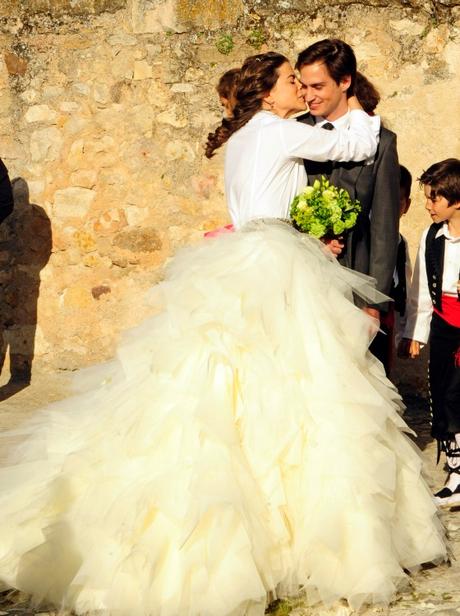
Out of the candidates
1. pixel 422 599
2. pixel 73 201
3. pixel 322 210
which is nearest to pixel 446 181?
pixel 322 210

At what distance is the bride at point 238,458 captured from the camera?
137 inches

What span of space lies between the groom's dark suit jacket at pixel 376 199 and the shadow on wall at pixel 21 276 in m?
3.11

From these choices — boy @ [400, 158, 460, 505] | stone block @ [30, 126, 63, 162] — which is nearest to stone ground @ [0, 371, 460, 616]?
boy @ [400, 158, 460, 505]

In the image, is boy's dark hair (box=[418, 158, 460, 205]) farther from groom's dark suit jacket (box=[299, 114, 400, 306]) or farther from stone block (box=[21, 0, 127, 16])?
stone block (box=[21, 0, 127, 16])

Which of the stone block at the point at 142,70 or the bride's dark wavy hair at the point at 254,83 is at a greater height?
the bride's dark wavy hair at the point at 254,83

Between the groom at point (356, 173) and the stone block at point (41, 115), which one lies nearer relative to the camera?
the groom at point (356, 173)

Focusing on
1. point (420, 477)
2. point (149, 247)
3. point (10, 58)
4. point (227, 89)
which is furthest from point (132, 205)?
point (420, 477)

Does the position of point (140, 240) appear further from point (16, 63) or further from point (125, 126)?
point (16, 63)

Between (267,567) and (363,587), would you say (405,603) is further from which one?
(267,567)

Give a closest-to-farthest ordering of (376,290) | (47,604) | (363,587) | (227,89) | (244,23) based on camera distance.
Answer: (363,587) → (47,604) → (376,290) → (227,89) → (244,23)

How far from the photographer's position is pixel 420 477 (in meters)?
3.90

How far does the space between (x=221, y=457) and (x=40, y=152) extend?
3.99 metres

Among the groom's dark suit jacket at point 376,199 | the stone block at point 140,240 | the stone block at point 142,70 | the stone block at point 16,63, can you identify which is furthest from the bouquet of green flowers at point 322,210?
the stone block at point 16,63

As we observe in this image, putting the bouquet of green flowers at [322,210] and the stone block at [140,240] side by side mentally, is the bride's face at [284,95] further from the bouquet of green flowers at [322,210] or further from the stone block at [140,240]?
the stone block at [140,240]
